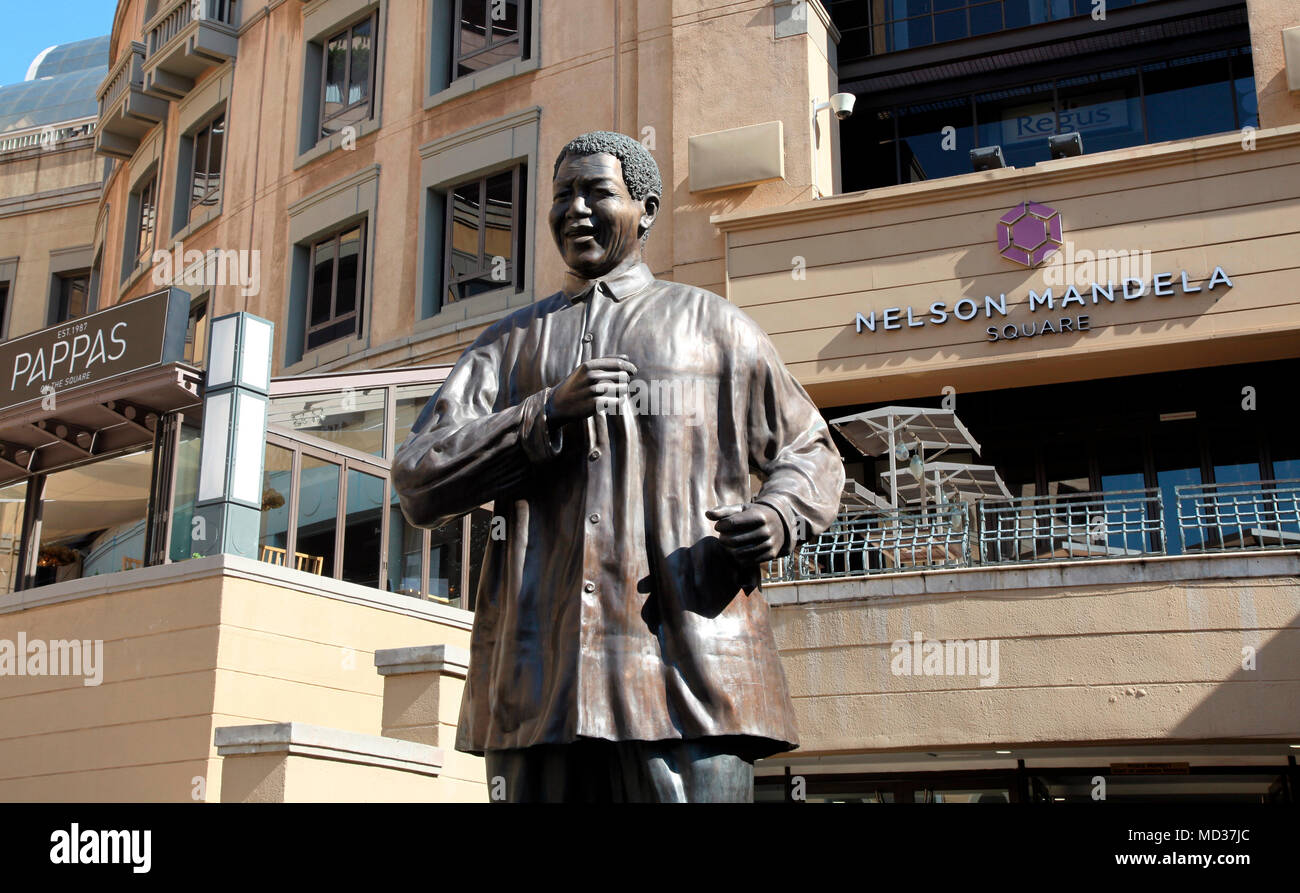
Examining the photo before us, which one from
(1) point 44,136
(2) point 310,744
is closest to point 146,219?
(1) point 44,136

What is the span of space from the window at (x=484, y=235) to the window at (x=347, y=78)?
3.29m

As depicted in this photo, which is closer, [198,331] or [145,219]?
[198,331]

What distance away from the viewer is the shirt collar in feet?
12.9

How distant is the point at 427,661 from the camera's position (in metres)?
13.6

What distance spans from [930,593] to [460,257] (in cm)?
1080

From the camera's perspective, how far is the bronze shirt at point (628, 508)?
11.0 ft

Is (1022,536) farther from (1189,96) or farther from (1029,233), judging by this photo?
(1189,96)

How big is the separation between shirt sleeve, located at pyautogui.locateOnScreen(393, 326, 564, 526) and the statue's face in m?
0.50

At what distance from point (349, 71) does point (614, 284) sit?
81.4 feet

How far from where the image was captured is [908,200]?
21.4 meters

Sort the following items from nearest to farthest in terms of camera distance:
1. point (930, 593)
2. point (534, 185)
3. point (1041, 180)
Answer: point (930, 593) < point (1041, 180) < point (534, 185)
